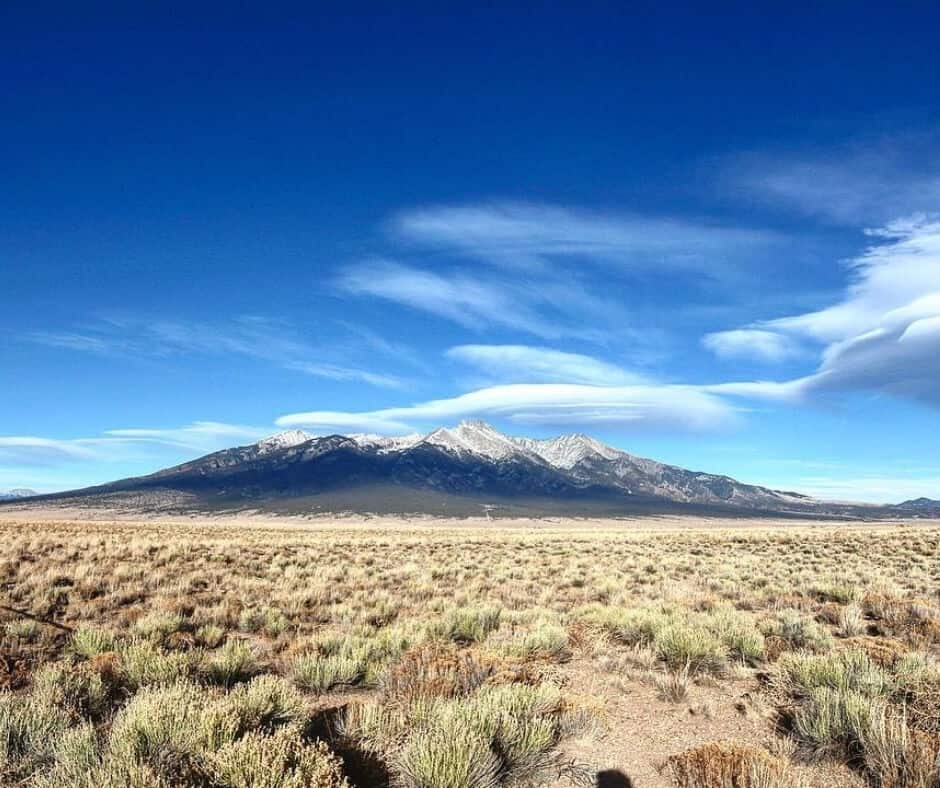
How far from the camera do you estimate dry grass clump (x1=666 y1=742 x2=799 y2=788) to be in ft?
14.8

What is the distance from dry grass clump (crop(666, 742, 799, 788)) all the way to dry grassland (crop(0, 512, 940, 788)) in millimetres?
25

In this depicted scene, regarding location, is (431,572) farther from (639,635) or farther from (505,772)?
(505,772)

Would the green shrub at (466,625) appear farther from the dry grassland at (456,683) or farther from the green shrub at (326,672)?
the green shrub at (326,672)

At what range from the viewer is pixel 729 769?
15.7 ft

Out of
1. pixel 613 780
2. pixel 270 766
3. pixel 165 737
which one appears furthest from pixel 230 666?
pixel 613 780

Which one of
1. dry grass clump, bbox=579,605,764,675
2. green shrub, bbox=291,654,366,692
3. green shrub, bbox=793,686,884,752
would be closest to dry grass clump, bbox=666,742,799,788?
green shrub, bbox=793,686,884,752

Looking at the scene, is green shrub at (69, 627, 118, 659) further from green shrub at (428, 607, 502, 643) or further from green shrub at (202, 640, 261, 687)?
green shrub at (428, 607, 502, 643)

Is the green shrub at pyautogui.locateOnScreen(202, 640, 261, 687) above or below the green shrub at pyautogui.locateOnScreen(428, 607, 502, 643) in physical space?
above

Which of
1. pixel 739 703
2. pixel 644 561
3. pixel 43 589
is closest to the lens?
pixel 739 703

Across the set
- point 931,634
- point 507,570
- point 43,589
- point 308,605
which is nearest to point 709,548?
point 507,570

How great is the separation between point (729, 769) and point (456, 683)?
10.7 ft

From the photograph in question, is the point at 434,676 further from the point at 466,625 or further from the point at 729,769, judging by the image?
the point at 466,625

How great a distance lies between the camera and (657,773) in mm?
5379

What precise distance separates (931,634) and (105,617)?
16140 millimetres
